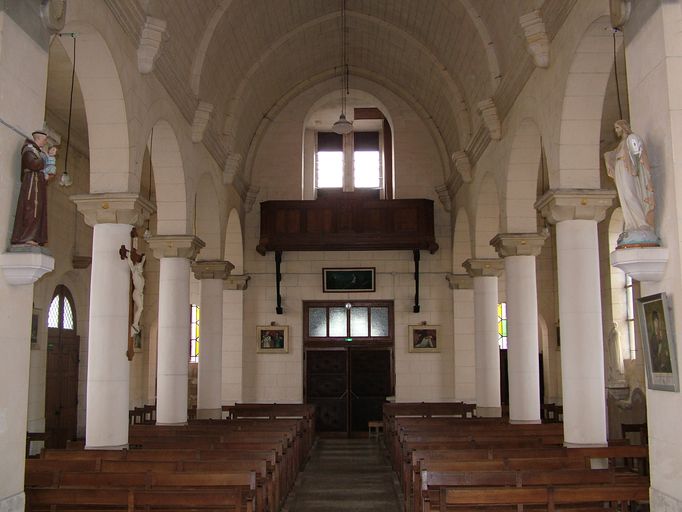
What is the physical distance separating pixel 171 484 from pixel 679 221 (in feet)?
17.4

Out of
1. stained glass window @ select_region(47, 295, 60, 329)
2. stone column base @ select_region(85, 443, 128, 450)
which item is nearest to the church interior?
stone column base @ select_region(85, 443, 128, 450)

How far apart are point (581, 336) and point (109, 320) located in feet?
20.7

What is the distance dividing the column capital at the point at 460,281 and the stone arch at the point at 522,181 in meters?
6.61

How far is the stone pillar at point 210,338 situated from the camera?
16.6 meters

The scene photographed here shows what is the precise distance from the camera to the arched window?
664 inches

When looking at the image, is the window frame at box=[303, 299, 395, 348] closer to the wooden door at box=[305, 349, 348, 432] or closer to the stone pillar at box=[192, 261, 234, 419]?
the wooden door at box=[305, 349, 348, 432]

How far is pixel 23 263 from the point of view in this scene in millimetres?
6121

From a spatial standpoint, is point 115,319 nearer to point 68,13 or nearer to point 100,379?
point 100,379

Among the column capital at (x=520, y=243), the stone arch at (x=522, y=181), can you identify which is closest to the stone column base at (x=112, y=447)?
the column capital at (x=520, y=243)

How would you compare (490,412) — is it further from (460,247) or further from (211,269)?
(211,269)

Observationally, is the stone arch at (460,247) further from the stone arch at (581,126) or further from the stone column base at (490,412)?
the stone arch at (581,126)

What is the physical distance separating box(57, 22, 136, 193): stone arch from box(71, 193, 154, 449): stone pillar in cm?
29

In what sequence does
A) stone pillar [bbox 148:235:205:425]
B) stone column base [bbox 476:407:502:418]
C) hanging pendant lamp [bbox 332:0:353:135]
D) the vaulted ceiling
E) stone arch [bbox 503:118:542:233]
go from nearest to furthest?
the vaulted ceiling
stone arch [bbox 503:118:542:233]
stone pillar [bbox 148:235:205:425]
stone column base [bbox 476:407:502:418]
hanging pendant lamp [bbox 332:0:353:135]

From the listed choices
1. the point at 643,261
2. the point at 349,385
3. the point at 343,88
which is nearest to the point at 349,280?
the point at 349,385
